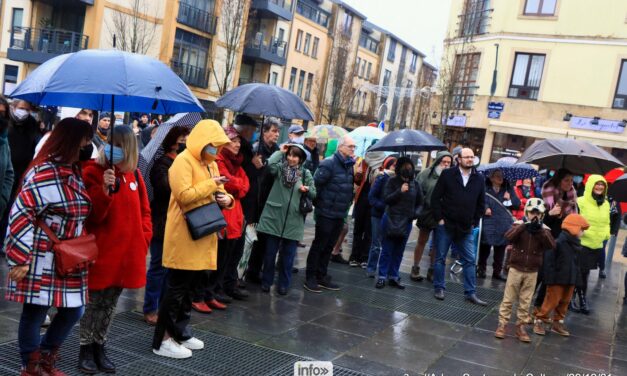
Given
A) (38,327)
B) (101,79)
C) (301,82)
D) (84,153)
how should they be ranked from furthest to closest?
(301,82), (101,79), (84,153), (38,327)

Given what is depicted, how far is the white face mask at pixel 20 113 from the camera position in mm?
7535

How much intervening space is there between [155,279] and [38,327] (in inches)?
71.1

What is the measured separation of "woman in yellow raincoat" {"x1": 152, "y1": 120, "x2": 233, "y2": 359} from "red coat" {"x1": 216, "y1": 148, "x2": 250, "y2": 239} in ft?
3.47

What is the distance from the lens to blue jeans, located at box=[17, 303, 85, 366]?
4.11 meters

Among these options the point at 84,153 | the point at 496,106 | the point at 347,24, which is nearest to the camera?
the point at 84,153

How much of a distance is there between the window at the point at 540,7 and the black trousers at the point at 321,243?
2335cm

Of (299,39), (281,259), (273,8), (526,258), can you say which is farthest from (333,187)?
(299,39)

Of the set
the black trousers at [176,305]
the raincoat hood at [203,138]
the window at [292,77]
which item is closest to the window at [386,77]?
the window at [292,77]

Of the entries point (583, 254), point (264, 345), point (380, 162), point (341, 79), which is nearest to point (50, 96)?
point (264, 345)

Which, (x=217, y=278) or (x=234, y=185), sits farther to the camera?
(x=217, y=278)

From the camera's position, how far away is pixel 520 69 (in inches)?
1117

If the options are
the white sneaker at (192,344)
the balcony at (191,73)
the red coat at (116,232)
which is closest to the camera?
the red coat at (116,232)

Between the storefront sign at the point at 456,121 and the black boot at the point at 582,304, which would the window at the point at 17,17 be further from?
the black boot at the point at 582,304

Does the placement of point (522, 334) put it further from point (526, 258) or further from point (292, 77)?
point (292, 77)
